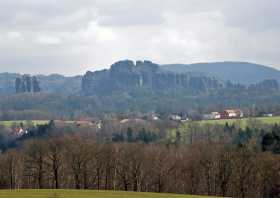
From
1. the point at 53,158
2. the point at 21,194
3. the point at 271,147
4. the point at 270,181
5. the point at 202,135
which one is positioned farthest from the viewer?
the point at 202,135

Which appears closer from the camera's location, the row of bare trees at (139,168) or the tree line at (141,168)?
the tree line at (141,168)

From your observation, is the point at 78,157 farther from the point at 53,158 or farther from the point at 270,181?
the point at 270,181

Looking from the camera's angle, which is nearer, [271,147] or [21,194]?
[21,194]

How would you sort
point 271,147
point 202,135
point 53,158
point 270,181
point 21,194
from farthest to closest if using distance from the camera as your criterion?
point 202,135 < point 271,147 < point 53,158 < point 270,181 < point 21,194

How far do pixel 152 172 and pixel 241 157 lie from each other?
12.2 m

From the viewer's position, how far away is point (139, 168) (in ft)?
262

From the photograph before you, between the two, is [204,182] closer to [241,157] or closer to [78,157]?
[241,157]

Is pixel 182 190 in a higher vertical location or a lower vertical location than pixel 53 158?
lower

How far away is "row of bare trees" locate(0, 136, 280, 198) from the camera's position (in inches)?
3041

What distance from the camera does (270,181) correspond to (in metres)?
74.2

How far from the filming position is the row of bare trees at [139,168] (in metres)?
77.2

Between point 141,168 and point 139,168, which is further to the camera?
point 141,168

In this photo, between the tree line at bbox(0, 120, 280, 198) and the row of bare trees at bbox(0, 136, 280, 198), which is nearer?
the tree line at bbox(0, 120, 280, 198)

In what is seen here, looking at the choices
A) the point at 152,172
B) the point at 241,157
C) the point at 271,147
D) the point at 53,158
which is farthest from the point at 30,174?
the point at 271,147
